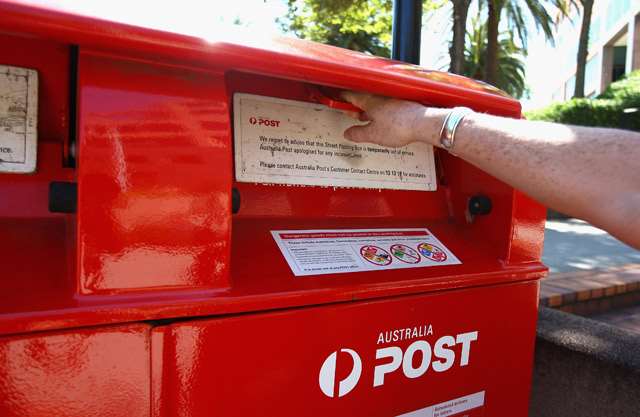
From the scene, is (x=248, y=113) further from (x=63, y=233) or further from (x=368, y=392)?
(x=368, y=392)

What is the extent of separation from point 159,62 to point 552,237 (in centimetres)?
692

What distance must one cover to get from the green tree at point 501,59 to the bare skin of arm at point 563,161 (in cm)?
1399

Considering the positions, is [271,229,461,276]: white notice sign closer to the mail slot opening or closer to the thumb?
the mail slot opening

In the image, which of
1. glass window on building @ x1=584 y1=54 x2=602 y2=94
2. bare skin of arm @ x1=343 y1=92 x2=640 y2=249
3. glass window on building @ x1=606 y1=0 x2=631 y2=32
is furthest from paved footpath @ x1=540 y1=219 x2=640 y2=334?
glass window on building @ x1=584 y1=54 x2=602 y2=94

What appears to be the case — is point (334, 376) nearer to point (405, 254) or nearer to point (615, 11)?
point (405, 254)

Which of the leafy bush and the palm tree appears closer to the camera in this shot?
the palm tree

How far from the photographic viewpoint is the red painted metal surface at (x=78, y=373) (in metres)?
0.79

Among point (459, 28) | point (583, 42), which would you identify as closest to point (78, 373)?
point (459, 28)

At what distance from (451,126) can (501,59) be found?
73.5ft

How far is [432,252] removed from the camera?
52.9 inches

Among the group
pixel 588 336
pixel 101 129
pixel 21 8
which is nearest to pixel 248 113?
pixel 101 129

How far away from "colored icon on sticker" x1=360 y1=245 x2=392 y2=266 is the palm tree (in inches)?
310

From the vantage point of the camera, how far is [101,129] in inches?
33.6

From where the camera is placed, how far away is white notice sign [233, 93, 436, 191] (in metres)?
1.17
